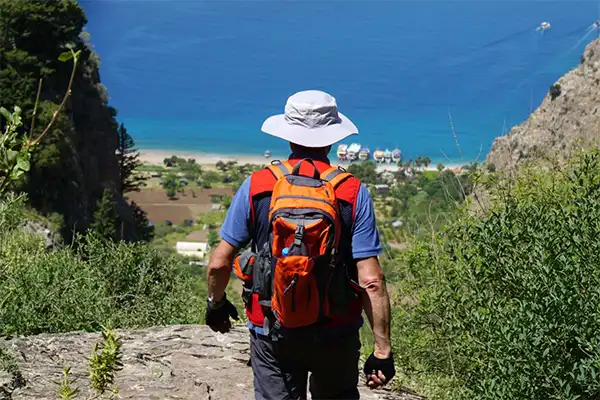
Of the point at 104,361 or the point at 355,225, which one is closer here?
the point at 104,361

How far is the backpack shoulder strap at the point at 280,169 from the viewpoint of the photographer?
2.57 m

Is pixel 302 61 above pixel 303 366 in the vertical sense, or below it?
above

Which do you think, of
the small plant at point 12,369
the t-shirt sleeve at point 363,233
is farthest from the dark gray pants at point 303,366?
the small plant at point 12,369

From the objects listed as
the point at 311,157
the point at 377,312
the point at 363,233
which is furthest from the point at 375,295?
the point at 311,157

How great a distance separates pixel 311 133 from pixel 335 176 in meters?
0.20

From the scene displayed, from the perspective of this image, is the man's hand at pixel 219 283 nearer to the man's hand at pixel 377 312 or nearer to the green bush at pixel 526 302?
the man's hand at pixel 377 312

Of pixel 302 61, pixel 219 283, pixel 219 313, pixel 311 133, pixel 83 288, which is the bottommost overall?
pixel 83 288

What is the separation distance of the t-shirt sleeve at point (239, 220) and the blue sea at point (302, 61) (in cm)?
6564

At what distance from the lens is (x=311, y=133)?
8.68 ft

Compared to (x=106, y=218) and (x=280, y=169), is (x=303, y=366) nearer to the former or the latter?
(x=280, y=169)

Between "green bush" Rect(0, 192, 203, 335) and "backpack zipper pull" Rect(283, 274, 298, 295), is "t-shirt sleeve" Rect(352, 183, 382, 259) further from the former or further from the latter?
"green bush" Rect(0, 192, 203, 335)

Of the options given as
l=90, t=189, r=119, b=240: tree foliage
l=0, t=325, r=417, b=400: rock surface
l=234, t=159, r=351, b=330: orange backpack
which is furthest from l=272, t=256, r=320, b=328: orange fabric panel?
l=90, t=189, r=119, b=240: tree foliage

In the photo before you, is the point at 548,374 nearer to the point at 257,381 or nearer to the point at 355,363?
the point at 355,363

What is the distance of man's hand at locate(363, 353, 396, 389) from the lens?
2676 mm
